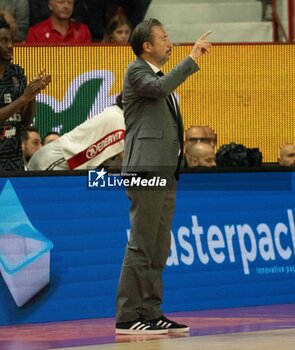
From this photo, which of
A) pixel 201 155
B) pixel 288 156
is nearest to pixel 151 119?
pixel 201 155

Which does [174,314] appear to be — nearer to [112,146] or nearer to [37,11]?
[112,146]

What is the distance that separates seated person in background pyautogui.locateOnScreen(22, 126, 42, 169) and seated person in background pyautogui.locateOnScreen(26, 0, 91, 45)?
1.92 metres

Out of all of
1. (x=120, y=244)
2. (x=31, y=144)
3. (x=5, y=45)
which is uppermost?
(x=5, y=45)

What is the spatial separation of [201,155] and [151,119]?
323 cm

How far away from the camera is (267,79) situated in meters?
14.4

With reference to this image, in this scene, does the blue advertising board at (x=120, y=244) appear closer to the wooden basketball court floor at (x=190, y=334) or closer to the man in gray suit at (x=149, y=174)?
the wooden basketball court floor at (x=190, y=334)

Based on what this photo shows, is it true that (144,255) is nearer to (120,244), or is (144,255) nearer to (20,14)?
(120,244)

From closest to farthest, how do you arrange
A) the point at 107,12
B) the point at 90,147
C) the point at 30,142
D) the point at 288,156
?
the point at 90,147
the point at 30,142
the point at 288,156
the point at 107,12

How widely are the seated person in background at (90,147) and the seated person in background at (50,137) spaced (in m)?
1.75

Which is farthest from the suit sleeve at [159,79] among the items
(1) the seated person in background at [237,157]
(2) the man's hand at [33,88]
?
(1) the seated person in background at [237,157]

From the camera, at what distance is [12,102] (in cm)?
1012

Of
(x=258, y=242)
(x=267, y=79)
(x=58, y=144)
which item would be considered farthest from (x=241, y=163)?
(x=267, y=79)

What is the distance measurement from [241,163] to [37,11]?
15.0 ft

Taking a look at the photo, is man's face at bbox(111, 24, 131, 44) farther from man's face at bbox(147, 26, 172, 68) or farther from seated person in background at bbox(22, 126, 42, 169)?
man's face at bbox(147, 26, 172, 68)
